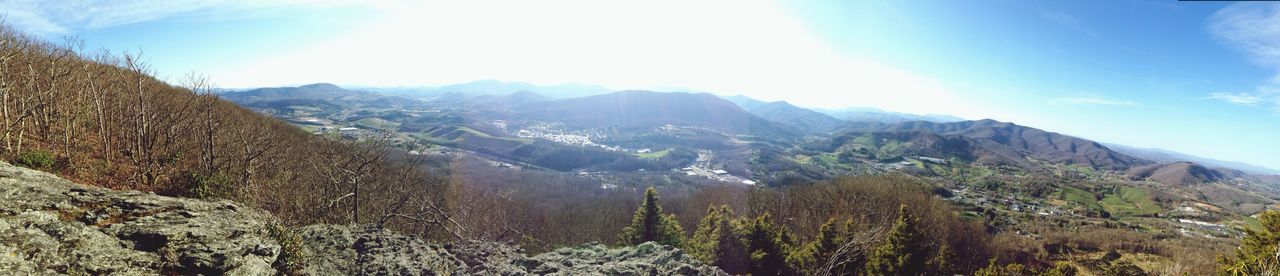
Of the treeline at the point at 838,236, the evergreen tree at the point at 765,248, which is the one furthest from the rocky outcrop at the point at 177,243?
the evergreen tree at the point at 765,248

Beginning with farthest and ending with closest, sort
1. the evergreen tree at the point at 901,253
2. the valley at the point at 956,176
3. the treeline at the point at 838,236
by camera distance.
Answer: the valley at the point at 956,176
the treeline at the point at 838,236
the evergreen tree at the point at 901,253

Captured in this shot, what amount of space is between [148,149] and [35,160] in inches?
326

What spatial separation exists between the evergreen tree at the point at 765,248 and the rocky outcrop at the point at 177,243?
15.4m

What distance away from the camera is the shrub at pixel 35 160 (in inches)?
514

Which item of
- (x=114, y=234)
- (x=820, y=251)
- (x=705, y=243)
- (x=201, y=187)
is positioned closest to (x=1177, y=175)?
(x=820, y=251)

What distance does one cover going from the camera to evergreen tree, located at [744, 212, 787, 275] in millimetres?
28016

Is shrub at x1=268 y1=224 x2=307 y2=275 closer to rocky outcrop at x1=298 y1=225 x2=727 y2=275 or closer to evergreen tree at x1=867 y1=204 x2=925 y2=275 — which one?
rocky outcrop at x1=298 y1=225 x2=727 y2=275

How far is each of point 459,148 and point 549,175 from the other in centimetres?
4242

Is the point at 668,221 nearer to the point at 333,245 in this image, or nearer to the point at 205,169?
the point at 333,245

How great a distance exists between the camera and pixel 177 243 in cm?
789

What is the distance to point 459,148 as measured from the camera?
444ft

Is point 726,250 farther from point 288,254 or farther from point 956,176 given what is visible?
point 956,176

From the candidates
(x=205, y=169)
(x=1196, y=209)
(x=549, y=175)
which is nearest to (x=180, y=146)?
(x=205, y=169)

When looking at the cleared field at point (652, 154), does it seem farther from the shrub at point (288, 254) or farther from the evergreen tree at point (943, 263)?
the shrub at point (288, 254)
